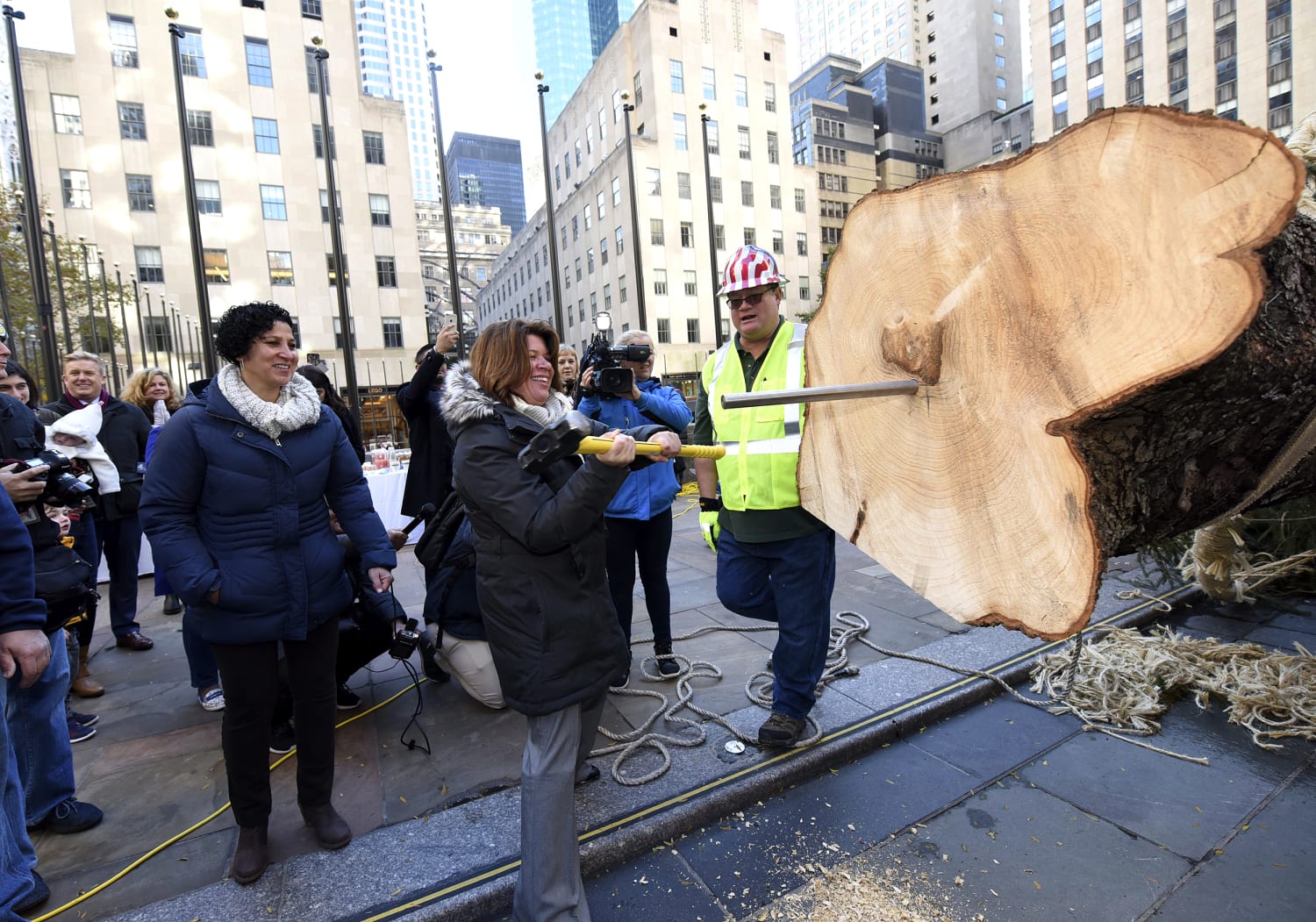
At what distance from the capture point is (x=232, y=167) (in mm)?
27844

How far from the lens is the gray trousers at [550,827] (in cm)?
183

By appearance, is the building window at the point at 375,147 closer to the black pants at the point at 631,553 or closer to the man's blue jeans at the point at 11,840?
the black pants at the point at 631,553

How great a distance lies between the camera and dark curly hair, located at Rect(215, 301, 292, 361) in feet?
7.33

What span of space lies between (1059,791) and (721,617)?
7.11 feet

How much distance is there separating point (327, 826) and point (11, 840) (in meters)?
0.84

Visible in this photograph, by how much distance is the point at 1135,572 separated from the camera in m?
4.73

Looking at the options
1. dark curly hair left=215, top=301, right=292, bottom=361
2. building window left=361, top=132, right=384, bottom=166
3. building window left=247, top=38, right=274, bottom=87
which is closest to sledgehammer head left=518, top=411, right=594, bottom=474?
dark curly hair left=215, top=301, right=292, bottom=361

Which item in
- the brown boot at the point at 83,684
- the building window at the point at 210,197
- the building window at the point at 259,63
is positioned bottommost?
the brown boot at the point at 83,684

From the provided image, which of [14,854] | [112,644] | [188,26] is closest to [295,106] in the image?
[188,26]

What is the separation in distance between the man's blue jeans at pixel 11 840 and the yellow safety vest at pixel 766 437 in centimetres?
236

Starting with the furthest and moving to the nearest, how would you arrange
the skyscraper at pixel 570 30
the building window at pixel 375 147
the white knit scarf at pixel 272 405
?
the skyscraper at pixel 570 30
the building window at pixel 375 147
the white knit scarf at pixel 272 405

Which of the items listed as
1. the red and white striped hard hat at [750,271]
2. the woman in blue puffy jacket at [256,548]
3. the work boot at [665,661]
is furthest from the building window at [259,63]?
the red and white striped hard hat at [750,271]

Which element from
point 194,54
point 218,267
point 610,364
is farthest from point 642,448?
point 194,54

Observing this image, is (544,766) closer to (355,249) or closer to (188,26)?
(355,249)
